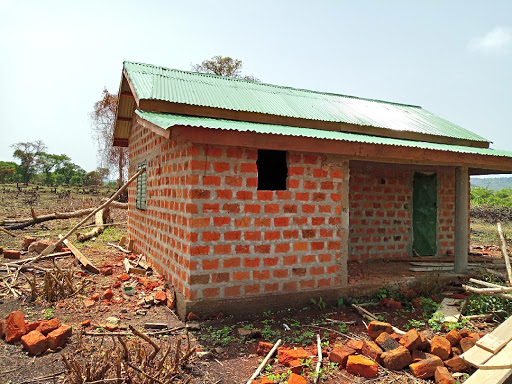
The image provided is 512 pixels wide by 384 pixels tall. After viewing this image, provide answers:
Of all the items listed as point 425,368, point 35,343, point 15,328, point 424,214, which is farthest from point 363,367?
point 424,214

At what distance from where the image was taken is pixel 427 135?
9172 mm

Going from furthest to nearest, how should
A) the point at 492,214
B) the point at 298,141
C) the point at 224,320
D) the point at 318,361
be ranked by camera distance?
the point at 492,214 → the point at 298,141 → the point at 224,320 → the point at 318,361

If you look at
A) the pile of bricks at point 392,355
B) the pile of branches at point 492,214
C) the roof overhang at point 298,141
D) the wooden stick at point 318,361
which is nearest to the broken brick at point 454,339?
the pile of bricks at point 392,355

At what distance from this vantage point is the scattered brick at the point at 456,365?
4.05 m

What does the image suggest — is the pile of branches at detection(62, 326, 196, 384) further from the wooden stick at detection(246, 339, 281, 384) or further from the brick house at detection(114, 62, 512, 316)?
the brick house at detection(114, 62, 512, 316)

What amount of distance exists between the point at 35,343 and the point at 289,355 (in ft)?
9.49

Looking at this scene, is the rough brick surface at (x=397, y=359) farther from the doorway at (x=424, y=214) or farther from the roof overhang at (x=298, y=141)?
the doorway at (x=424, y=214)

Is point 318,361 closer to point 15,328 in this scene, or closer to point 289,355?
point 289,355

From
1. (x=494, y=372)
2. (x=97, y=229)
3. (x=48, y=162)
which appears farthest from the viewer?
(x=48, y=162)

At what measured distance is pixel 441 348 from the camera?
4.28 meters

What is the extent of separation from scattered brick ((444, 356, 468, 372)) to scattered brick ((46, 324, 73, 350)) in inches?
175

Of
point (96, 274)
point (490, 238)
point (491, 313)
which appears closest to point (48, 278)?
point (96, 274)

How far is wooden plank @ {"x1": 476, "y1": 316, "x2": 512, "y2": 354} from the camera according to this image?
3834 mm

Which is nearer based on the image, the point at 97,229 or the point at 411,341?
the point at 411,341
